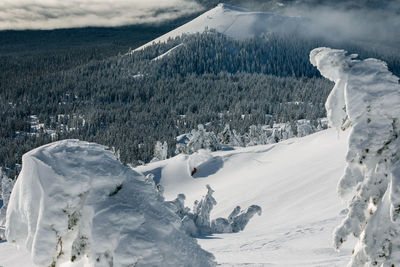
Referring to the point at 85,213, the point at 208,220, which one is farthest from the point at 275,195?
the point at 85,213

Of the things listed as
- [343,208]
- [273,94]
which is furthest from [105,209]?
[273,94]

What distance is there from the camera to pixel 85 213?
18.8ft

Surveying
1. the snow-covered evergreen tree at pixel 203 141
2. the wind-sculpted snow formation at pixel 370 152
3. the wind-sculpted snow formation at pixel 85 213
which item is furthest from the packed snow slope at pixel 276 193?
the snow-covered evergreen tree at pixel 203 141

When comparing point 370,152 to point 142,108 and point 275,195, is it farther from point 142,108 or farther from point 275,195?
point 142,108

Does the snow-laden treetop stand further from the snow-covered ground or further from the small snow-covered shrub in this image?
the small snow-covered shrub

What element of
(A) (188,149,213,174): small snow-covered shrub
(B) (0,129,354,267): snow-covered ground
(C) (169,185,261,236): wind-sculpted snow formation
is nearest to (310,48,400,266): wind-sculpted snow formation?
(B) (0,129,354,267): snow-covered ground

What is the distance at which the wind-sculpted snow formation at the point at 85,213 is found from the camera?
17.8 feet

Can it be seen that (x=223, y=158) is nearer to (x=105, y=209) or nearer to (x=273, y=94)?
(x=105, y=209)

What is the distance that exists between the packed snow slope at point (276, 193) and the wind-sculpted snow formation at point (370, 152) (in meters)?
0.49

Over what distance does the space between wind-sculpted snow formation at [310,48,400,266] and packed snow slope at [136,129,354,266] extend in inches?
19.1

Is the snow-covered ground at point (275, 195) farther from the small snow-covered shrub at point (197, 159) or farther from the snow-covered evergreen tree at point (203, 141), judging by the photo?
the snow-covered evergreen tree at point (203, 141)

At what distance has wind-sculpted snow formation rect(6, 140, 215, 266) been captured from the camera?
5.42 metres

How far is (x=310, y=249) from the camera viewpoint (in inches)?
535

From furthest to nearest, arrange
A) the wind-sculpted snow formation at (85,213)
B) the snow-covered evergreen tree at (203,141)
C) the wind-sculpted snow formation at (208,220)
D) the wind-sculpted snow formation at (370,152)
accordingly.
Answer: the snow-covered evergreen tree at (203,141)
the wind-sculpted snow formation at (208,220)
the wind-sculpted snow formation at (370,152)
the wind-sculpted snow formation at (85,213)
